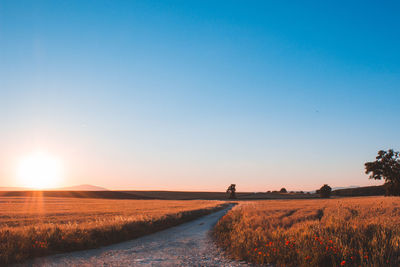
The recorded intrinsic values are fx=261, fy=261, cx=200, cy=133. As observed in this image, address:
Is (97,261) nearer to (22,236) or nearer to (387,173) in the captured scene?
(22,236)

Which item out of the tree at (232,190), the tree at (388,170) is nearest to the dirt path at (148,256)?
the tree at (388,170)

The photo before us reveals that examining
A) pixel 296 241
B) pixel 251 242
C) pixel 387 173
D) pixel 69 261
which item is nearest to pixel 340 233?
pixel 296 241

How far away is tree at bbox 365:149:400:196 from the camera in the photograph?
59719 mm

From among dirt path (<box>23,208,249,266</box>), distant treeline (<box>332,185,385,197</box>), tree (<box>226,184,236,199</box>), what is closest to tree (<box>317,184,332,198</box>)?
distant treeline (<box>332,185,385,197</box>)

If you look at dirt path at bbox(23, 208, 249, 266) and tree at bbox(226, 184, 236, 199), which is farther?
tree at bbox(226, 184, 236, 199)

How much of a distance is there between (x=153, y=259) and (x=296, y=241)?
17.2 ft

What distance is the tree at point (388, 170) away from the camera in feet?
196

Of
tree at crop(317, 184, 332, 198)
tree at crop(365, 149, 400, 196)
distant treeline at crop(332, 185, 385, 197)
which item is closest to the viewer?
tree at crop(365, 149, 400, 196)

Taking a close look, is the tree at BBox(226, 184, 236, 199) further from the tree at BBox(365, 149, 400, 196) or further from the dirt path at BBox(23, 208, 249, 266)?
the dirt path at BBox(23, 208, 249, 266)

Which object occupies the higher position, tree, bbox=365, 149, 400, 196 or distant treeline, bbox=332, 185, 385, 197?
tree, bbox=365, 149, 400, 196

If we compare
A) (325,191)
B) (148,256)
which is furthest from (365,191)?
(148,256)

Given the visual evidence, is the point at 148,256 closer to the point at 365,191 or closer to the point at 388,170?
the point at 388,170

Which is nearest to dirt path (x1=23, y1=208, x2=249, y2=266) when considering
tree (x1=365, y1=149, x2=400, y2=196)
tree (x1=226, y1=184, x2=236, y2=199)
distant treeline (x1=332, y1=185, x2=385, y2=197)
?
tree (x1=365, y1=149, x2=400, y2=196)

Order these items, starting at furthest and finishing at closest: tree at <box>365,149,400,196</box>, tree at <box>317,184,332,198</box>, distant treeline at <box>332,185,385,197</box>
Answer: distant treeline at <box>332,185,385,197</box>
tree at <box>317,184,332,198</box>
tree at <box>365,149,400,196</box>
